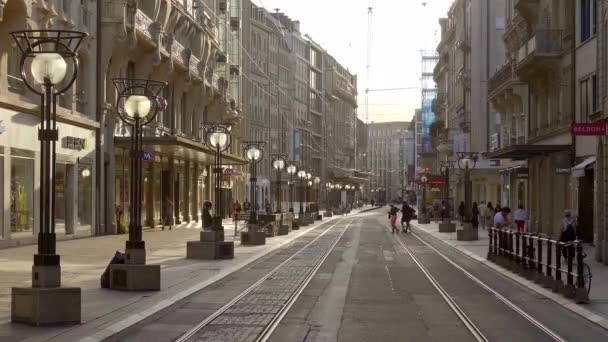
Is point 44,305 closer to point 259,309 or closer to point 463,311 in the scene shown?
point 259,309

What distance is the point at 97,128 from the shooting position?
40219 millimetres

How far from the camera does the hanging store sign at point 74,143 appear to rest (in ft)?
118

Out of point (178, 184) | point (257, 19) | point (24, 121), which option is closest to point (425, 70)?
point (257, 19)

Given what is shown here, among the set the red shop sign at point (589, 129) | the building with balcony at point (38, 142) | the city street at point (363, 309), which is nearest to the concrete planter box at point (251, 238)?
the building with balcony at point (38, 142)

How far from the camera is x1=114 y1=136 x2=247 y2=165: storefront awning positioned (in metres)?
43.5

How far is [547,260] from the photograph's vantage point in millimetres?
19422

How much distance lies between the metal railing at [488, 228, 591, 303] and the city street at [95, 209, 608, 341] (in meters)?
0.49

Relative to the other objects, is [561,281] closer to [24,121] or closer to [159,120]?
[24,121]

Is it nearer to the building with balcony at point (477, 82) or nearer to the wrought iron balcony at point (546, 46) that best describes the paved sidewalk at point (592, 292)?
the wrought iron balcony at point (546, 46)

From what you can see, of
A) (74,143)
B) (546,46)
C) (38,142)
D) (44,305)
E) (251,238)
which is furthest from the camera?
(546,46)

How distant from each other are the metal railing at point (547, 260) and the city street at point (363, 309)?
19.4 inches

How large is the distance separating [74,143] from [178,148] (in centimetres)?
1227

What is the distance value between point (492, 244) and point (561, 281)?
31.2 feet

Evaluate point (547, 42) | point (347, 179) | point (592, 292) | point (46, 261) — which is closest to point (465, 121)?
point (547, 42)
